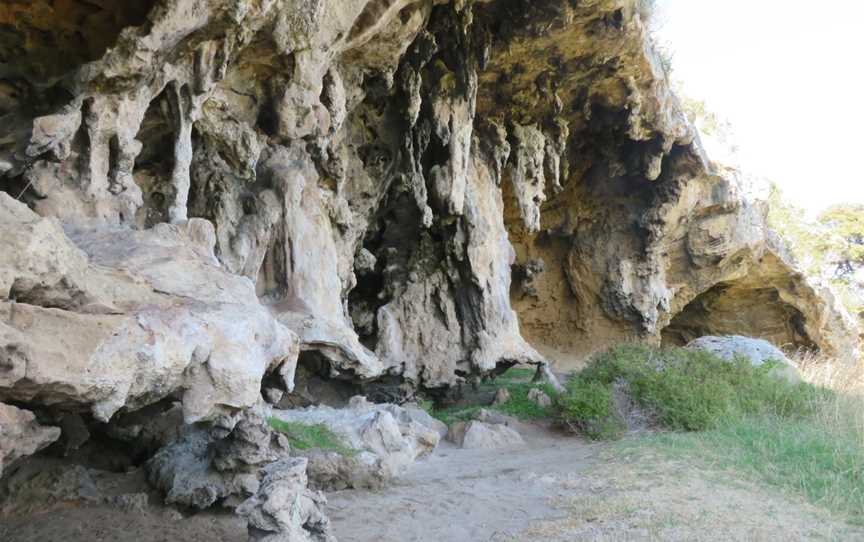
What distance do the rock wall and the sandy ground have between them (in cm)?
82

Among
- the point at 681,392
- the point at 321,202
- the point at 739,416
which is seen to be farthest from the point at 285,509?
the point at 739,416

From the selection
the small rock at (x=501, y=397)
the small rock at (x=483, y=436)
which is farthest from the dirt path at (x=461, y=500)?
the small rock at (x=501, y=397)

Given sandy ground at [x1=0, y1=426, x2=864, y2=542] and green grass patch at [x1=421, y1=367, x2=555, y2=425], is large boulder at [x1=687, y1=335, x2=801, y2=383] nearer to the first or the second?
green grass patch at [x1=421, y1=367, x2=555, y2=425]

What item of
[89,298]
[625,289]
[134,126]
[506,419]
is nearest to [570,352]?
[625,289]

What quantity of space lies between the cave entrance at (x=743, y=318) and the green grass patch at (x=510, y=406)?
30.9ft

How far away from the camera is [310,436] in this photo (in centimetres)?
658

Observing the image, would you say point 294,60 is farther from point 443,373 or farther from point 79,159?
point 443,373

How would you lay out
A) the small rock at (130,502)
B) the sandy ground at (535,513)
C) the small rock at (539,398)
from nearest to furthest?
the sandy ground at (535,513) → the small rock at (130,502) → the small rock at (539,398)

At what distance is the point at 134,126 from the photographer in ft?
Answer: 18.0

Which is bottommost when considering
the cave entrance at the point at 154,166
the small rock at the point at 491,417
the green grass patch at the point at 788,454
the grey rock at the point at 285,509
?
the small rock at the point at 491,417

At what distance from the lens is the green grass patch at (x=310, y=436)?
6.38 m

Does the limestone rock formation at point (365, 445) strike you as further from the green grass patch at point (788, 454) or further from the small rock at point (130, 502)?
the green grass patch at point (788, 454)

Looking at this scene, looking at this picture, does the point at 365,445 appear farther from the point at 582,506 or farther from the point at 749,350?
the point at 749,350

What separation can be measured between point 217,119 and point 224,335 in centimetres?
426
